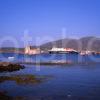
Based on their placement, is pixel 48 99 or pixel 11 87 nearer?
pixel 48 99

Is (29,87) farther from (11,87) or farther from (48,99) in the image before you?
(48,99)

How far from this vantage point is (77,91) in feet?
83.8

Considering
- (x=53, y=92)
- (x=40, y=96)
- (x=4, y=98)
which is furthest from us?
(x=53, y=92)

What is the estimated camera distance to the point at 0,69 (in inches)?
1935

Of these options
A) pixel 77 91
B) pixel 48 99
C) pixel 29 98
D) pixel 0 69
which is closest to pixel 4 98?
pixel 29 98

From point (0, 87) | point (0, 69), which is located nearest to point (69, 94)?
point (0, 87)

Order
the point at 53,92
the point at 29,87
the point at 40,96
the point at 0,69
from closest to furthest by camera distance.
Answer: the point at 40,96, the point at 53,92, the point at 29,87, the point at 0,69

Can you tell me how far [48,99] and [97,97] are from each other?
4.35m

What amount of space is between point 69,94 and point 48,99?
121 inches

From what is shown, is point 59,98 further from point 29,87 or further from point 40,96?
point 29,87

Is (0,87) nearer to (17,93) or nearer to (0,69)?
(17,93)

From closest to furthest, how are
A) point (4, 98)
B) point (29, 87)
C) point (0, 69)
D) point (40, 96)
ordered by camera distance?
point (4, 98) < point (40, 96) < point (29, 87) < point (0, 69)

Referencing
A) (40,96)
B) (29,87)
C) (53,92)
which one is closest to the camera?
(40,96)

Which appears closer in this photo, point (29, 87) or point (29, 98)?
point (29, 98)
